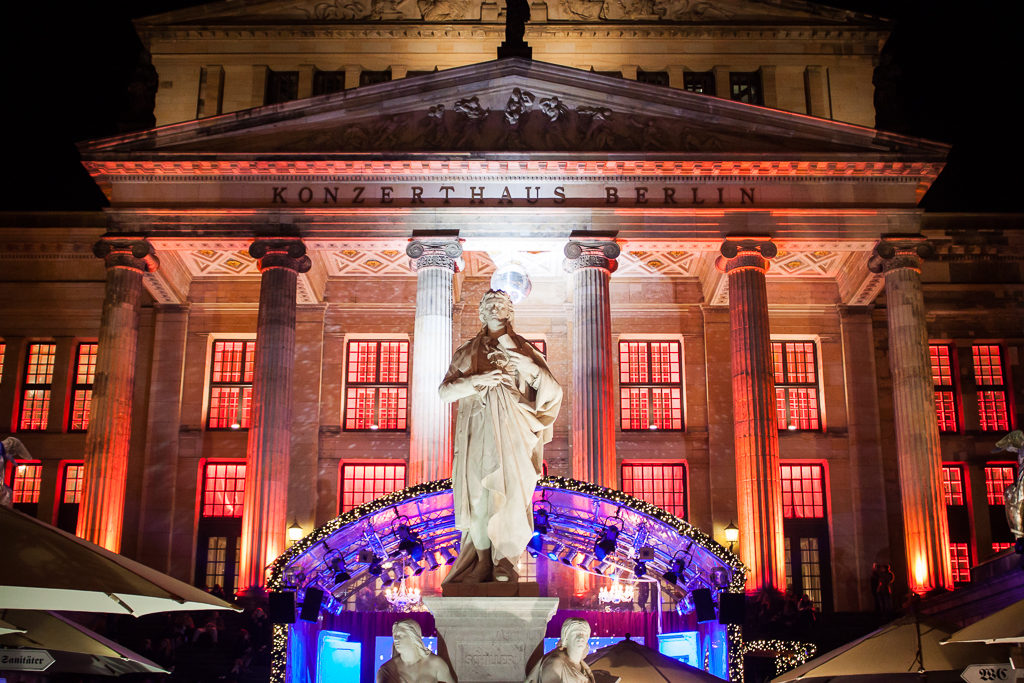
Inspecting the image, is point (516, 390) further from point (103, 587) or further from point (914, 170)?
point (914, 170)

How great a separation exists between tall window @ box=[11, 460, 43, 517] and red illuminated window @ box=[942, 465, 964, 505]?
2888cm

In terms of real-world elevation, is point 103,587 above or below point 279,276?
below

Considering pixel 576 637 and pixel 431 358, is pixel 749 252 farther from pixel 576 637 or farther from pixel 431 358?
pixel 576 637

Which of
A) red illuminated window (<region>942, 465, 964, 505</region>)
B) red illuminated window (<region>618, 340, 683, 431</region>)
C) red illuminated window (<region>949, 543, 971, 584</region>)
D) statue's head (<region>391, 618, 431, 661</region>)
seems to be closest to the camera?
statue's head (<region>391, 618, 431, 661</region>)

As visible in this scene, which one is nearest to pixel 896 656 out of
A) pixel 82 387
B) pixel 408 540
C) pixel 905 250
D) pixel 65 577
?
pixel 65 577

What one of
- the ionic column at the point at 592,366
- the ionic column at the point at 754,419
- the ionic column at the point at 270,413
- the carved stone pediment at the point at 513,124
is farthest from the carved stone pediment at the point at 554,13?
the ionic column at the point at 592,366


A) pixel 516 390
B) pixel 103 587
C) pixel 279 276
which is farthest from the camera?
pixel 279 276

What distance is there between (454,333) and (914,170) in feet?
49.3

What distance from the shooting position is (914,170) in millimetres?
31422

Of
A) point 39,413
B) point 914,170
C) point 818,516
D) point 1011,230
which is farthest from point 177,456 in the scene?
point 1011,230

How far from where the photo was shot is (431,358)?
29.4 meters

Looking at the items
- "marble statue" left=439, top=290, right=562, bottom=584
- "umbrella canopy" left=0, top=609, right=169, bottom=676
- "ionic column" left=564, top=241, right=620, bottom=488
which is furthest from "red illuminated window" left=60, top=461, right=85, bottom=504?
"marble statue" left=439, top=290, right=562, bottom=584

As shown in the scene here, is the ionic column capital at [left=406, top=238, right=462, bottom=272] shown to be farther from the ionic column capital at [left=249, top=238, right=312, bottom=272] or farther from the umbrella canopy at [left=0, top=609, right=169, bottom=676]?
the umbrella canopy at [left=0, top=609, right=169, bottom=676]

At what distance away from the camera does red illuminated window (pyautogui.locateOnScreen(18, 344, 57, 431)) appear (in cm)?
3625
